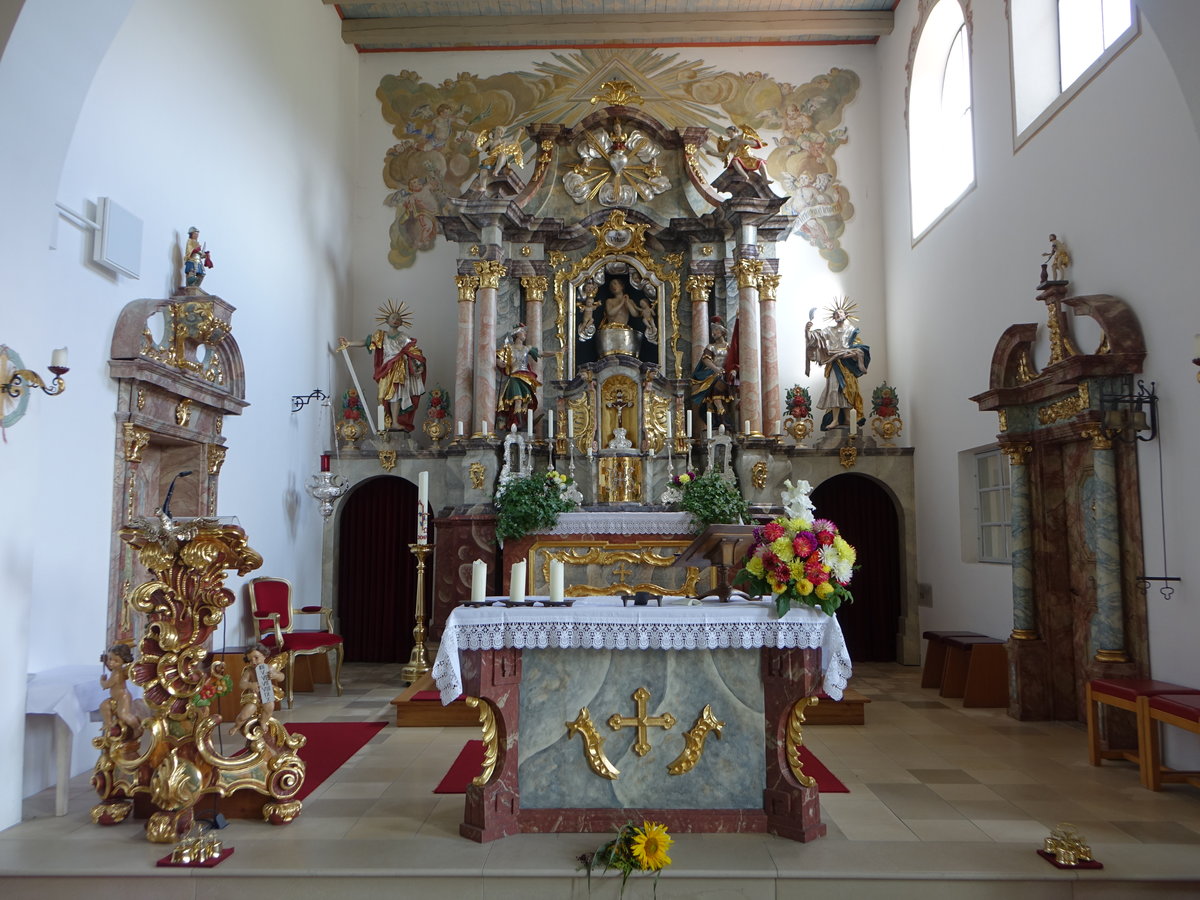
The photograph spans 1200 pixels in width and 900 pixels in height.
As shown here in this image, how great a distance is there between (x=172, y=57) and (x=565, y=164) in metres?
5.30

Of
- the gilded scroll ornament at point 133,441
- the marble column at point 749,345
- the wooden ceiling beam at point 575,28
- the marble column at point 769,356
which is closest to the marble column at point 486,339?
the marble column at point 749,345

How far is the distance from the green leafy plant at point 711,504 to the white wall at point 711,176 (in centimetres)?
299

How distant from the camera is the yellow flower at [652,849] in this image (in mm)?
3980

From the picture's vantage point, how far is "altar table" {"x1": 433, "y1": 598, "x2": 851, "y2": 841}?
15.7 ft

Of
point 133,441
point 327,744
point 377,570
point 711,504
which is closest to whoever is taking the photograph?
point 133,441

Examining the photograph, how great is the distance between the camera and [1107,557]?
6750 millimetres

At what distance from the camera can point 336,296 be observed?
477 inches

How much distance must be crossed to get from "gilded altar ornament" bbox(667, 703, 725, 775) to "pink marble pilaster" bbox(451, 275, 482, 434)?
21.9 ft

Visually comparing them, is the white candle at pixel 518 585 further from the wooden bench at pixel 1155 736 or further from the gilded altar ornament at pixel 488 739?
the wooden bench at pixel 1155 736

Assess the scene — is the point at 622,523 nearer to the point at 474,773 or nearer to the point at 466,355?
the point at 466,355

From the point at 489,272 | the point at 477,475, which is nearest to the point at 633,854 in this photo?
the point at 477,475

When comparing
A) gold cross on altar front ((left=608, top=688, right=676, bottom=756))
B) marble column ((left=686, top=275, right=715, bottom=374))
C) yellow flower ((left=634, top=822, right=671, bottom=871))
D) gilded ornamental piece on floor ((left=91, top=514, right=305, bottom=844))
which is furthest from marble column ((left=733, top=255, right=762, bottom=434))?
yellow flower ((left=634, top=822, right=671, bottom=871))

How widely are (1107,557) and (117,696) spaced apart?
6392mm

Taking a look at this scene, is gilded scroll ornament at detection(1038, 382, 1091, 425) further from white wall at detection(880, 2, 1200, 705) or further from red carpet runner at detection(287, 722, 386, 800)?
red carpet runner at detection(287, 722, 386, 800)
